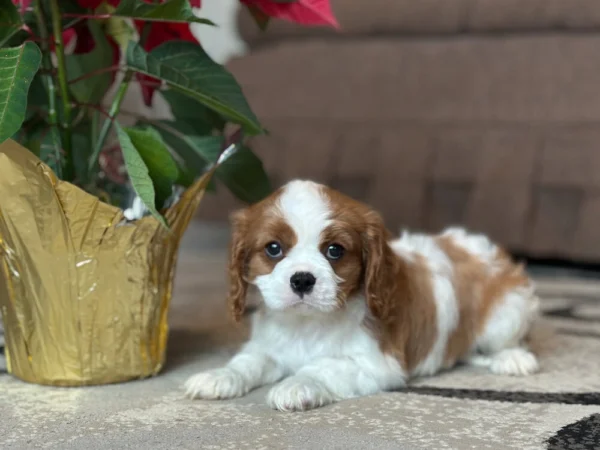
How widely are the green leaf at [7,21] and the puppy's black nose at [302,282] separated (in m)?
0.56

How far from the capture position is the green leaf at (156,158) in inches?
49.9

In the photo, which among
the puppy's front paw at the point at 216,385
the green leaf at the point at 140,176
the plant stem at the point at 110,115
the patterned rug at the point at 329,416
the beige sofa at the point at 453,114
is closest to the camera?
the patterned rug at the point at 329,416

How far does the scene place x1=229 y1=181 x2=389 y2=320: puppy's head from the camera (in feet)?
4.25

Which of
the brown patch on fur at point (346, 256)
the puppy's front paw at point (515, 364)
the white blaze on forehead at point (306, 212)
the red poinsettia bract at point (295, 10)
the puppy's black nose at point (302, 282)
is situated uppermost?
the red poinsettia bract at point (295, 10)

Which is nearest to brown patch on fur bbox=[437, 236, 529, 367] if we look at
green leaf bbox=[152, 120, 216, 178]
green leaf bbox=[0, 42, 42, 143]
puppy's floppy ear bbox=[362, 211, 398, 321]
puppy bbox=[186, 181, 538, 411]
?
puppy bbox=[186, 181, 538, 411]

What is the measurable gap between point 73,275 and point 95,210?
0.36 feet

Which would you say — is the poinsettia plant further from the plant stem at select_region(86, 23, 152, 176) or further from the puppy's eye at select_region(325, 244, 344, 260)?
the puppy's eye at select_region(325, 244, 344, 260)

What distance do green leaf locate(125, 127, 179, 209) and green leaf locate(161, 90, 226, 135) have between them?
0.29m

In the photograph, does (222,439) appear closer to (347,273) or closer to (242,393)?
(242,393)

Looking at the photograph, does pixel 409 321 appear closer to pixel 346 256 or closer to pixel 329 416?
pixel 346 256

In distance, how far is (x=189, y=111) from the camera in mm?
1564

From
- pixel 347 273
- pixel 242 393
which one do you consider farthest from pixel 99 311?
pixel 347 273

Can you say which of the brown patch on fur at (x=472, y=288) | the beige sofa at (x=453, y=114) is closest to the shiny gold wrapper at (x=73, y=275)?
the brown patch on fur at (x=472, y=288)

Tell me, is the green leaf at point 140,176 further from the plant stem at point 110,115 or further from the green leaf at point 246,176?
the green leaf at point 246,176
